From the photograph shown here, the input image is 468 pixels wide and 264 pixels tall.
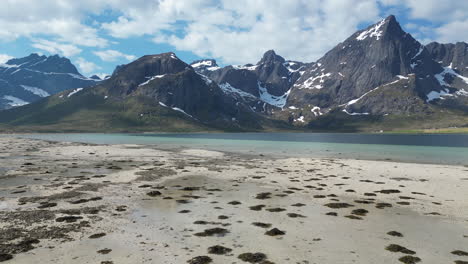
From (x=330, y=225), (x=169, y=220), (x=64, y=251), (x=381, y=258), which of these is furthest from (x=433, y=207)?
(x=64, y=251)

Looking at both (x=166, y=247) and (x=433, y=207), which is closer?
(x=166, y=247)

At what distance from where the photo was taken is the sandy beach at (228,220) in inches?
592

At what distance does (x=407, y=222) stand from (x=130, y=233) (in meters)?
18.6

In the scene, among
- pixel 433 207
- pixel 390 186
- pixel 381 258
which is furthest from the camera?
pixel 390 186

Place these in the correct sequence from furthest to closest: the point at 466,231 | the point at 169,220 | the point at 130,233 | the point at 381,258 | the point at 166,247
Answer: the point at 169,220
the point at 466,231
the point at 130,233
the point at 166,247
the point at 381,258

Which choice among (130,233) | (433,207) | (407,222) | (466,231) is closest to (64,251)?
(130,233)

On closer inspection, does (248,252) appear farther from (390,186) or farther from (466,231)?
(390,186)

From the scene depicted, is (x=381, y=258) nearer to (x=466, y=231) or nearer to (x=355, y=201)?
(x=466, y=231)

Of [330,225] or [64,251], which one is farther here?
[330,225]

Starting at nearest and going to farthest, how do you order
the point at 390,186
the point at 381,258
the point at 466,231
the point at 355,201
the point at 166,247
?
1. the point at 381,258
2. the point at 166,247
3. the point at 466,231
4. the point at 355,201
5. the point at 390,186

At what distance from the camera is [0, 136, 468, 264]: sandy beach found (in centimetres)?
1505

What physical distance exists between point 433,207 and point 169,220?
21710mm

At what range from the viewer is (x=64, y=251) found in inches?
587

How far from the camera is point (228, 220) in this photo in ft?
68.0
